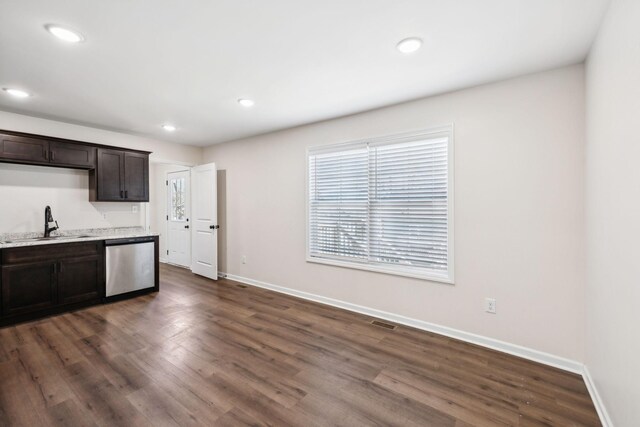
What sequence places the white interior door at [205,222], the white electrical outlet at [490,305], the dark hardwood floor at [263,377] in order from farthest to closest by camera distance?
1. the white interior door at [205,222]
2. the white electrical outlet at [490,305]
3. the dark hardwood floor at [263,377]

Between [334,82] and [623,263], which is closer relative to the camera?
[623,263]

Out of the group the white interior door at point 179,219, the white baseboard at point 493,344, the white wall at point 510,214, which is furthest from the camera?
the white interior door at point 179,219

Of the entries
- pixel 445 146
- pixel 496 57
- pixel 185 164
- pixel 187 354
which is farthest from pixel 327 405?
pixel 185 164

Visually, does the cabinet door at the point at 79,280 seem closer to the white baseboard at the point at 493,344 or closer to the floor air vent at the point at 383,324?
the white baseboard at the point at 493,344

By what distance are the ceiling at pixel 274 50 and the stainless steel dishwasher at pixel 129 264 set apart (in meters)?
1.85

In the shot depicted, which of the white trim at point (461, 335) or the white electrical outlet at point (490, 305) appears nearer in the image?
the white trim at point (461, 335)

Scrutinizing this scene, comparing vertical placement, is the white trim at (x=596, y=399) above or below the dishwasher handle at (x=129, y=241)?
below

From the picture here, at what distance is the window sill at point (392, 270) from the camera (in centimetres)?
296

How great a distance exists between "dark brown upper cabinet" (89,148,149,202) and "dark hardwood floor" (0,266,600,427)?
1.73 m

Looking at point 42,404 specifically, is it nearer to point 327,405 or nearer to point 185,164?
point 327,405

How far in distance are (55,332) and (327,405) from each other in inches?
119

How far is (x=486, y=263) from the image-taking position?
2.71 meters

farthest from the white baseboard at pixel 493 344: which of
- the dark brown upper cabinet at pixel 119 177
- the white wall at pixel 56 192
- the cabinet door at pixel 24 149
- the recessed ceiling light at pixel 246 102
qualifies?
the cabinet door at pixel 24 149

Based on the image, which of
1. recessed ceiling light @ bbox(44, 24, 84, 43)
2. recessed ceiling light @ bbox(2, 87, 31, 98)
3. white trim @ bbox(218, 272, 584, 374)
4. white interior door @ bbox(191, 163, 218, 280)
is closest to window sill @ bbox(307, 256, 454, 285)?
white trim @ bbox(218, 272, 584, 374)
